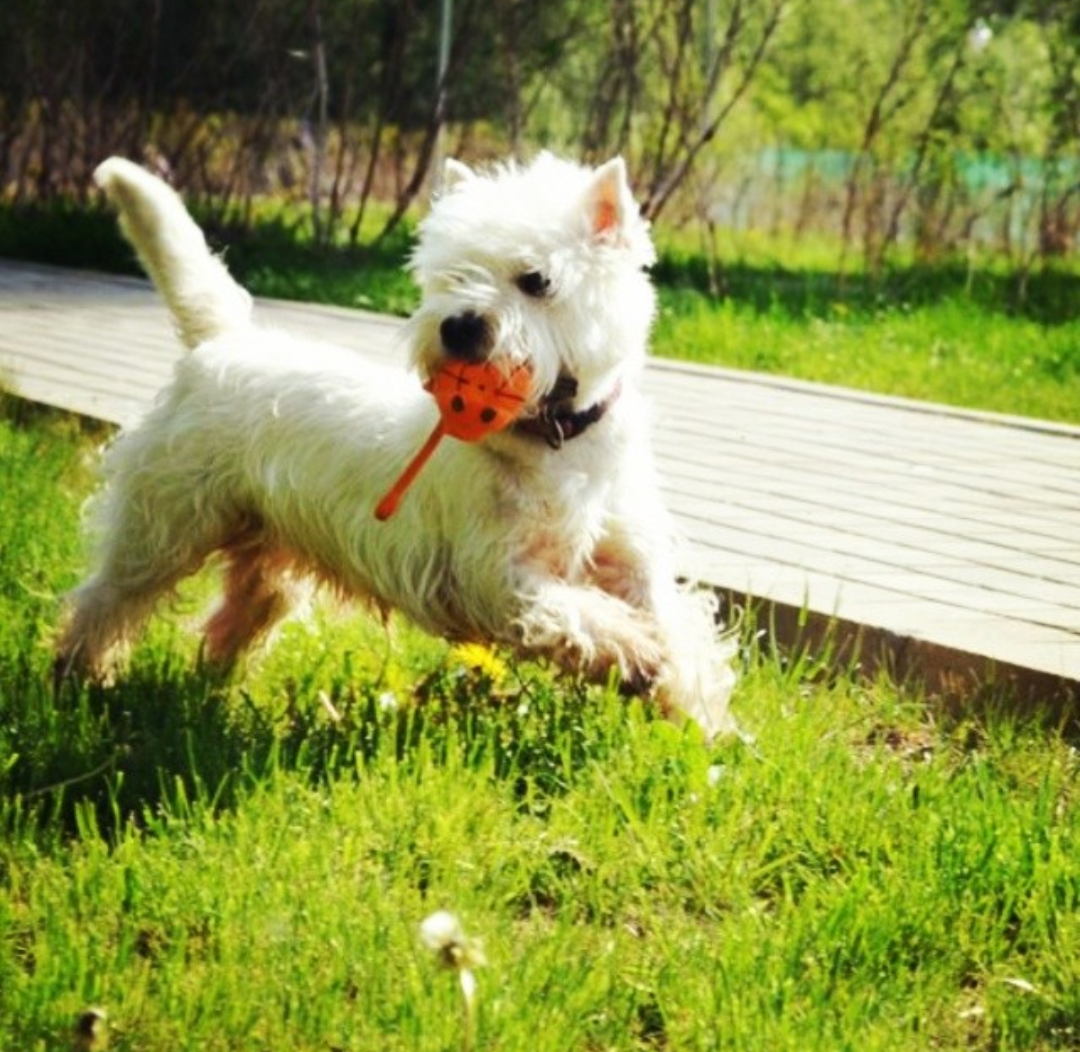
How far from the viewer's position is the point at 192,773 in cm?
379

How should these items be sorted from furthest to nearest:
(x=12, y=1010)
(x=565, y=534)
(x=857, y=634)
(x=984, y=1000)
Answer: (x=857, y=634)
(x=565, y=534)
(x=984, y=1000)
(x=12, y=1010)

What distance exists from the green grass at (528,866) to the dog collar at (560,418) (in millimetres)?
553

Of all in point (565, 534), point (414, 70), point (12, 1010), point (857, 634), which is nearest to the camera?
point (12, 1010)

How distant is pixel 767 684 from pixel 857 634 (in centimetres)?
36

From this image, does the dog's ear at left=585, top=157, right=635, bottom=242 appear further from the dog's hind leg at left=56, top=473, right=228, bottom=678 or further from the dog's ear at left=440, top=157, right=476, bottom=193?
the dog's hind leg at left=56, top=473, right=228, bottom=678

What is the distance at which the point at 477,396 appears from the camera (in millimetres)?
4086

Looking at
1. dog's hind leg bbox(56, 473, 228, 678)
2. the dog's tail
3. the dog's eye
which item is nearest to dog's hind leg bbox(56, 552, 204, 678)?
dog's hind leg bbox(56, 473, 228, 678)

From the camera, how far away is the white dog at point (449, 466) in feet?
13.8

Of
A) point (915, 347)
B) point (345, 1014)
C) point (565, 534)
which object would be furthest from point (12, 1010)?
point (915, 347)

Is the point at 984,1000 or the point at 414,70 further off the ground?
the point at 414,70

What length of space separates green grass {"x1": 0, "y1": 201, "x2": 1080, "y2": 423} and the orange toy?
11.1 ft

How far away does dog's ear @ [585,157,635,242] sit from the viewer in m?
4.21

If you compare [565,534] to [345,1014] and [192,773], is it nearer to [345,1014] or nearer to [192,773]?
[192,773]

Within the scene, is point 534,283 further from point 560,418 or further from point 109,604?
point 109,604
